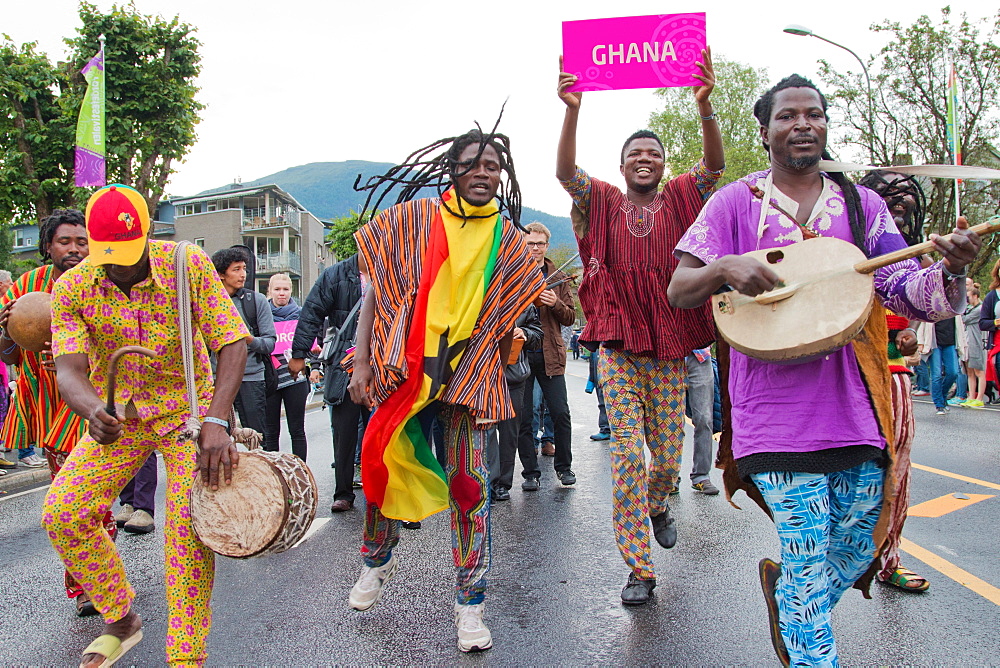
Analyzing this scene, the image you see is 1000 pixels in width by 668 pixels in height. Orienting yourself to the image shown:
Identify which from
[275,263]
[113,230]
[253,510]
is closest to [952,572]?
[253,510]

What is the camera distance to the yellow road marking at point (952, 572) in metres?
3.88

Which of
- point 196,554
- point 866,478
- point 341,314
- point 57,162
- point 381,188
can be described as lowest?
point 196,554

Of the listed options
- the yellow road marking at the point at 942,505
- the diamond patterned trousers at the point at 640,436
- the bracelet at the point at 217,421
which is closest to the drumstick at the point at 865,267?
the diamond patterned trousers at the point at 640,436

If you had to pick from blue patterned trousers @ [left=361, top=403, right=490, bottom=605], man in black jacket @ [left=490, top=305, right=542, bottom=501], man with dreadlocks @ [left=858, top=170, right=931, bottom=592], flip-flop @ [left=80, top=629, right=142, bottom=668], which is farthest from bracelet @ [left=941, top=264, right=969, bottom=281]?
flip-flop @ [left=80, top=629, right=142, bottom=668]

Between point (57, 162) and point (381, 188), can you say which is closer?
point (381, 188)

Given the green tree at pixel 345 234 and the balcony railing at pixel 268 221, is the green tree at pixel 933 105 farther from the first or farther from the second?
the balcony railing at pixel 268 221

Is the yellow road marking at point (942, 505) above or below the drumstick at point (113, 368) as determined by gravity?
below

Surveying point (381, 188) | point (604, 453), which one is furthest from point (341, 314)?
point (604, 453)

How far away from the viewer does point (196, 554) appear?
314 centimetres

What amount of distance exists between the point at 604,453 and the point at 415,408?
19.0ft

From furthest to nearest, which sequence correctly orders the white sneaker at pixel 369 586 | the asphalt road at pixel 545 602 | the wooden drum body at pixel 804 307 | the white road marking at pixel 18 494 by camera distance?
the white road marking at pixel 18 494, the white sneaker at pixel 369 586, the asphalt road at pixel 545 602, the wooden drum body at pixel 804 307

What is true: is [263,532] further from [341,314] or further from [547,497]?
[547,497]

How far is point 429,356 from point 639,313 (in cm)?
124

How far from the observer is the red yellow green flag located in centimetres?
352
